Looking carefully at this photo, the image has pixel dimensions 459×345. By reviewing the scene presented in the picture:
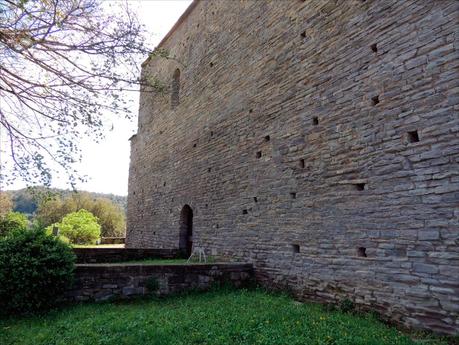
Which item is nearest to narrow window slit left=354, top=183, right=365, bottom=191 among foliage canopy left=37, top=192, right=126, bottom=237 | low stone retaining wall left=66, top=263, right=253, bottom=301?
low stone retaining wall left=66, top=263, right=253, bottom=301

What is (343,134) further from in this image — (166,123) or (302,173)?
(166,123)

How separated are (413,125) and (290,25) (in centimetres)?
379

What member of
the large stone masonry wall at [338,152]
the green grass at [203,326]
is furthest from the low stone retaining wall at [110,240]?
the green grass at [203,326]

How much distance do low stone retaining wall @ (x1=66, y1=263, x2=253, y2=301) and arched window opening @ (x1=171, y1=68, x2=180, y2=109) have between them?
7760mm

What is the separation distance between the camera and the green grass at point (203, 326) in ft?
12.3

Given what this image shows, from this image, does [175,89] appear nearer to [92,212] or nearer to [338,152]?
[338,152]

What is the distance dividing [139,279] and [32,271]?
5.79 ft

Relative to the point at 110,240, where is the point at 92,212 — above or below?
above

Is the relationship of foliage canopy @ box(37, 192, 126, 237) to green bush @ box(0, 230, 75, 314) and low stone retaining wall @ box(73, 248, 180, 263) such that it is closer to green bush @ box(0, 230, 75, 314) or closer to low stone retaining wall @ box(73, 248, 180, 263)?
low stone retaining wall @ box(73, 248, 180, 263)

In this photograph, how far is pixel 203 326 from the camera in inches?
168

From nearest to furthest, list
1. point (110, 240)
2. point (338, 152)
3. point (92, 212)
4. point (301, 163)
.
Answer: point (338, 152) < point (301, 163) < point (110, 240) < point (92, 212)

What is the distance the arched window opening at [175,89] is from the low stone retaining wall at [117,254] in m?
5.69

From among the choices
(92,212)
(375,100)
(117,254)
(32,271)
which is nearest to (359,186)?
(375,100)

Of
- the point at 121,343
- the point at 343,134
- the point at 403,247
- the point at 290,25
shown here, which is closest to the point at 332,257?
the point at 403,247
